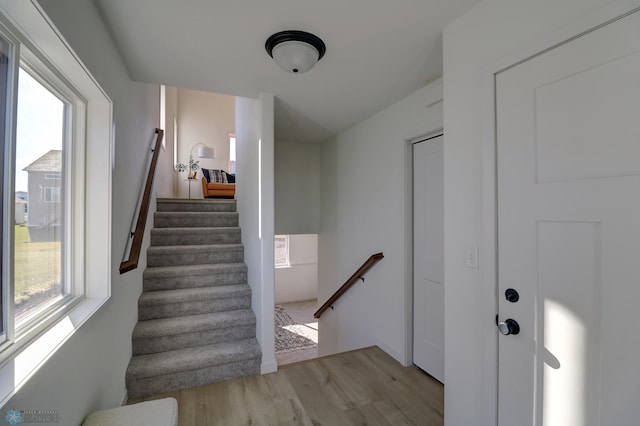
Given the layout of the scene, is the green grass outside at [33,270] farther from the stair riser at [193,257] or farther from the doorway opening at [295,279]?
the doorway opening at [295,279]

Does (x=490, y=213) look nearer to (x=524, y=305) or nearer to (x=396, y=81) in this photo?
(x=524, y=305)

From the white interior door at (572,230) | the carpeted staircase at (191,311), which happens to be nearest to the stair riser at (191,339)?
the carpeted staircase at (191,311)

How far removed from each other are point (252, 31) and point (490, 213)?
1.58 metres

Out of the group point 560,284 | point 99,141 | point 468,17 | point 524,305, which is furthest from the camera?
point 99,141

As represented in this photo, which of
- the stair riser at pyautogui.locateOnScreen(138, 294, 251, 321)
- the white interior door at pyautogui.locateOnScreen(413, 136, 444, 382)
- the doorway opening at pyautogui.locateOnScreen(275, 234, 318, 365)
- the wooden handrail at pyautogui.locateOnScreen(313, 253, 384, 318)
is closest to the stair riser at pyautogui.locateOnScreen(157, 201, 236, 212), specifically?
the stair riser at pyautogui.locateOnScreen(138, 294, 251, 321)

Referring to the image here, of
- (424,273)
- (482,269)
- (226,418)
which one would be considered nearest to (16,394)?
(226,418)

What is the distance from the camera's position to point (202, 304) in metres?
2.90

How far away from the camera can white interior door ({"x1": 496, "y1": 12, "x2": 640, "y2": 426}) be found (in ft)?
3.09

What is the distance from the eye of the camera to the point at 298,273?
7.84 meters

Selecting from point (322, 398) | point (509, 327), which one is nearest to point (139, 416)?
point (322, 398)

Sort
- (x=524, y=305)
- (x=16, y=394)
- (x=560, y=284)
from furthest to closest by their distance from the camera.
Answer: (x=524, y=305)
(x=560, y=284)
(x=16, y=394)

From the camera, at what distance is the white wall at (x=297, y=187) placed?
4.34 meters

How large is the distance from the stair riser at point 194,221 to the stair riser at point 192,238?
305 millimetres

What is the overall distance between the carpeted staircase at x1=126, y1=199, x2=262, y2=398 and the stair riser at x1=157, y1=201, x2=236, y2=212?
0.31 meters
